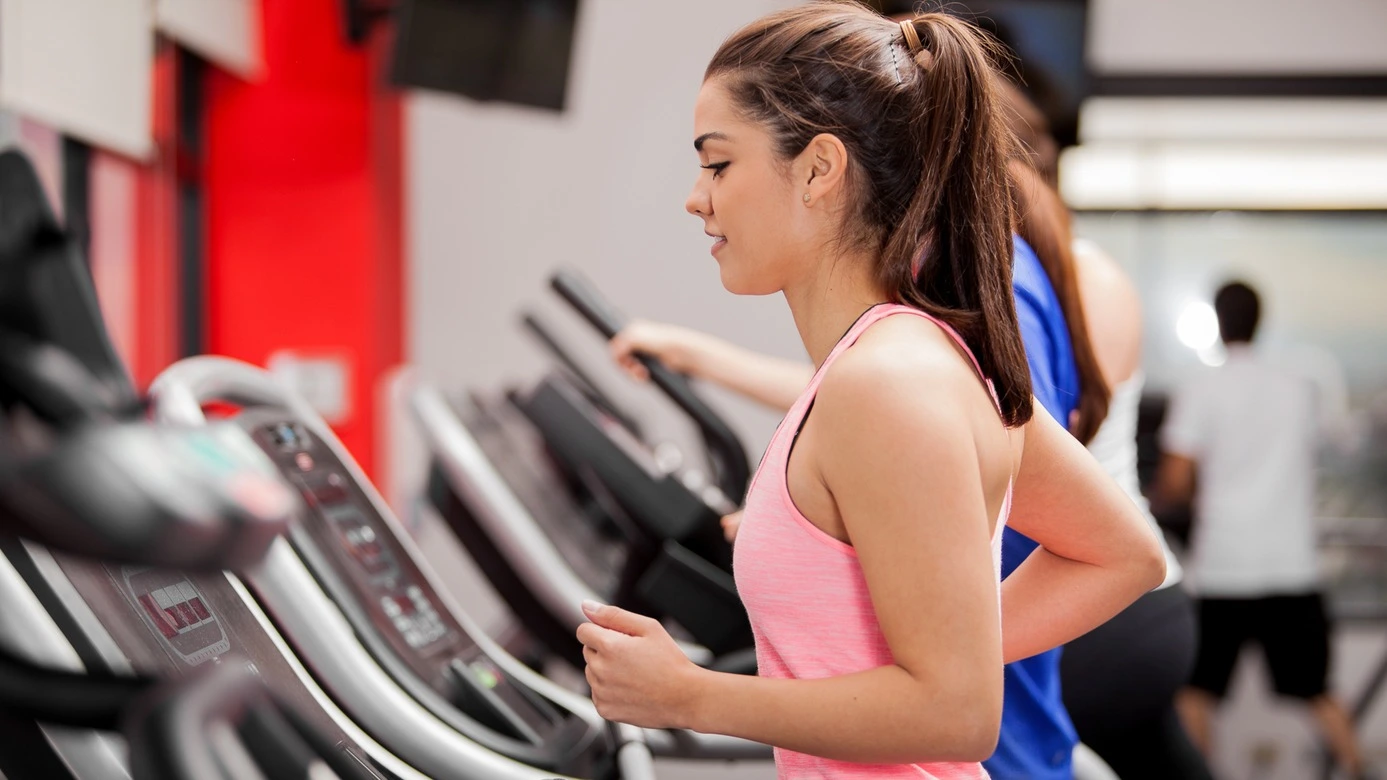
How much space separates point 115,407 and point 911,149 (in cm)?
57

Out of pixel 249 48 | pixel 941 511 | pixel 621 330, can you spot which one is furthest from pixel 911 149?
pixel 249 48

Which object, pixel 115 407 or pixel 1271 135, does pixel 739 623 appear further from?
pixel 1271 135

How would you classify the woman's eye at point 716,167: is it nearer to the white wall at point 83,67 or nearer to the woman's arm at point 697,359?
the woman's arm at point 697,359

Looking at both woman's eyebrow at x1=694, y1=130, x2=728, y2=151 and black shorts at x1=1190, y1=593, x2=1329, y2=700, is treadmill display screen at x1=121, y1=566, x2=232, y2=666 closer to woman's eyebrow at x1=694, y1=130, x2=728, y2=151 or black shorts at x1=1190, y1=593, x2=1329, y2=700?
woman's eyebrow at x1=694, y1=130, x2=728, y2=151

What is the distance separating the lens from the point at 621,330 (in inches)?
68.2

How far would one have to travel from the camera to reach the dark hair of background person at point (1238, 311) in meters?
3.46

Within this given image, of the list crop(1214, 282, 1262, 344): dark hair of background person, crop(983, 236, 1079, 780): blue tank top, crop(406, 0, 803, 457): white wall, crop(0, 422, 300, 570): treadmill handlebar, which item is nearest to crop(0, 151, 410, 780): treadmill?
crop(0, 422, 300, 570): treadmill handlebar

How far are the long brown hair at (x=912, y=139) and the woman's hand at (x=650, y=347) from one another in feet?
2.78

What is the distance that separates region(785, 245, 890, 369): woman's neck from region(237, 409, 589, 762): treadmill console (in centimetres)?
63

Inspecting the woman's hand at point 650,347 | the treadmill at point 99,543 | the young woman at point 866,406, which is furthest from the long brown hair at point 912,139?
the woman's hand at point 650,347

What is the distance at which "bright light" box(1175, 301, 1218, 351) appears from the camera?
4504 mm

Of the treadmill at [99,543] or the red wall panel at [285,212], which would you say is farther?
the red wall panel at [285,212]

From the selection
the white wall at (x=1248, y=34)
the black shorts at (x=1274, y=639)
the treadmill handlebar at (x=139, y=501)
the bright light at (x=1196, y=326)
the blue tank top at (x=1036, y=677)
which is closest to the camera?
the treadmill handlebar at (x=139, y=501)

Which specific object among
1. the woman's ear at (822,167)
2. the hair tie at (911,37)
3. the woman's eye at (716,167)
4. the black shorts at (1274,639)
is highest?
the hair tie at (911,37)
